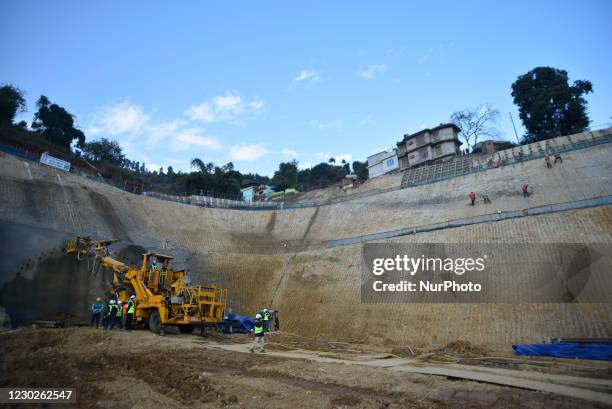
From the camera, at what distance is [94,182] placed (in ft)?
116

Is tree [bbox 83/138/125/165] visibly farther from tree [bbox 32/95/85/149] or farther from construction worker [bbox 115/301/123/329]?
construction worker [bbox 115/301/123/329]

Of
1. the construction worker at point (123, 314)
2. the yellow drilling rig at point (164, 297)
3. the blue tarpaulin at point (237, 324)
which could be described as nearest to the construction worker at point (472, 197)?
the blue tarpaulin at point (237, 324)

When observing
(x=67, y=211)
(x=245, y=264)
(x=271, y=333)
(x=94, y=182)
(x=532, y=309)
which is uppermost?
(x=94, y=182)

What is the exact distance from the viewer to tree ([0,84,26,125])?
2021 inches

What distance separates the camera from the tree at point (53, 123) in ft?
198

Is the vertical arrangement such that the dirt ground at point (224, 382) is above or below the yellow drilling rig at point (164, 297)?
below

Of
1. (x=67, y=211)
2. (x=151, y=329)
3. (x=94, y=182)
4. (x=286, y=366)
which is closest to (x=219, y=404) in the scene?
(x=286, y=366)

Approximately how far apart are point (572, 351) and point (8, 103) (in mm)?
64839

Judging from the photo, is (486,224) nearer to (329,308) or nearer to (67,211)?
(329,308)

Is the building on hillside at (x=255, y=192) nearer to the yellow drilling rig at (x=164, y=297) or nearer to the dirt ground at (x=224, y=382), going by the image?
the yellow drilling rig at (x=164, y=297)

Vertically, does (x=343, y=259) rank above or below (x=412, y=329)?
above

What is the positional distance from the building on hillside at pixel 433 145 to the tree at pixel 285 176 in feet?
97.8

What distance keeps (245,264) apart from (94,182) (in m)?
15.9

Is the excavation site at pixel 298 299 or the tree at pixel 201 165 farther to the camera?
the tree at pixel 201 165
